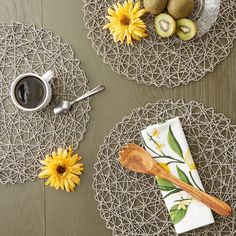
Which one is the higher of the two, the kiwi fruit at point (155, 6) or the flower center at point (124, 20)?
the kiwi fruit at point (155, 6)

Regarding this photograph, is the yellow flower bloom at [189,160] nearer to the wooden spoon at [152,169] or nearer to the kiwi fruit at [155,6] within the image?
the wooden spoon at [152,169]

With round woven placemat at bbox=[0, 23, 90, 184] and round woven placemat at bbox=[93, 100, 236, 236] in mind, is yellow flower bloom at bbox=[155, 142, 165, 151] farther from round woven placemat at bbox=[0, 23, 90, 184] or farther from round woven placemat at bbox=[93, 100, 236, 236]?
round woven placemat at bbox=[0, 23, 90, 184]

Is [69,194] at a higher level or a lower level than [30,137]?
lower

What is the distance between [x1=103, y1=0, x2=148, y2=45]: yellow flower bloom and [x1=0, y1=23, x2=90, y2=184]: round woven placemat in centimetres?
12

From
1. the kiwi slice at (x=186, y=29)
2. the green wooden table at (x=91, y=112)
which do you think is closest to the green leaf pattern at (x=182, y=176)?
the green wooden table at (x=91, y=112)

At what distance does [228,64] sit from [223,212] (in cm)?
32

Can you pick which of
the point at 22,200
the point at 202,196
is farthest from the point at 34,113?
the point at 202,196

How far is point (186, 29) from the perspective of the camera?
92 cm

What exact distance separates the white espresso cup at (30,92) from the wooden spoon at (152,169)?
0.21 metres

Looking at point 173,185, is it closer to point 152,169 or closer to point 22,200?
point 152,169

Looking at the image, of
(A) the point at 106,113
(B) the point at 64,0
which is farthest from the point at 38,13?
(A) the point at 106,113

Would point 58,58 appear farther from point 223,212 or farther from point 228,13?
point 223,212

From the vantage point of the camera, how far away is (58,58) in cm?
96

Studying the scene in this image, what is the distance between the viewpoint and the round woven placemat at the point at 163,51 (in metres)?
0.93
